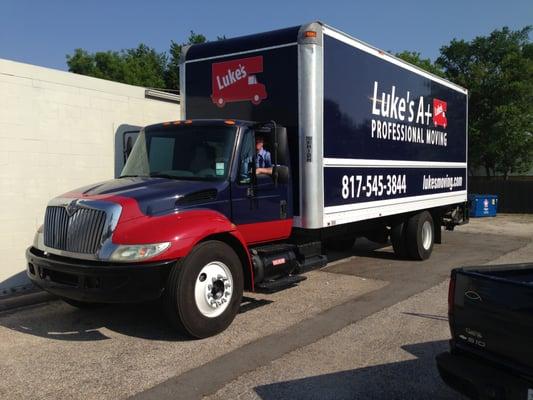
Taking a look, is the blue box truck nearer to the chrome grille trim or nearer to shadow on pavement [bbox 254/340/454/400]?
the chrome grille trim

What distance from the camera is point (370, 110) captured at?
843cm

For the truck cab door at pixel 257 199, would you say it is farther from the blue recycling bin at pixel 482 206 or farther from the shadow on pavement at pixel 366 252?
the blue recycling bin at pixel 482 206

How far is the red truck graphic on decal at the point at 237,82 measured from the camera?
24.1ft

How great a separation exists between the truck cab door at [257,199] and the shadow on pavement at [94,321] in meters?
1.06

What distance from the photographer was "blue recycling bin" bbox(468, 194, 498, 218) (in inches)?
826

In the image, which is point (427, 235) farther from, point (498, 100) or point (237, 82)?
point (498, 100)

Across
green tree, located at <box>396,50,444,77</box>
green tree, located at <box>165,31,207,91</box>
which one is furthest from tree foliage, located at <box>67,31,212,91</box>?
green tree, located at <box>396,50,444,77</box>

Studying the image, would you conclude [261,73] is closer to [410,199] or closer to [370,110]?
[370,110]

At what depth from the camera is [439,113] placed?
1124 centimetres

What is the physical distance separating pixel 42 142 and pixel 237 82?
10.7ft

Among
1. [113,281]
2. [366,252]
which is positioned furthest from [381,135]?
[113,281]

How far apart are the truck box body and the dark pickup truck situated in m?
3.69

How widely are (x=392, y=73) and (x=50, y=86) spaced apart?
223 inches

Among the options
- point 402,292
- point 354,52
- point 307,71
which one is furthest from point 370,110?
point 402,292
